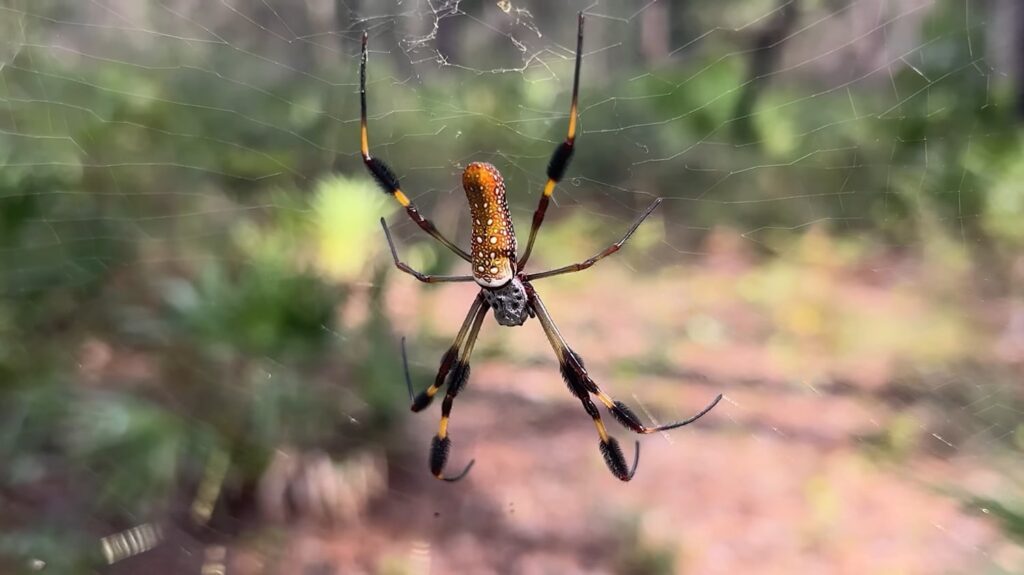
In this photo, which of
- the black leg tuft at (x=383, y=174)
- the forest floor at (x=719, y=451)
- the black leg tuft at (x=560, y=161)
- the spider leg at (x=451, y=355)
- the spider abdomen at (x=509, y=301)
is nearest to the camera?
the black leg tuft at (x=560, y=161)

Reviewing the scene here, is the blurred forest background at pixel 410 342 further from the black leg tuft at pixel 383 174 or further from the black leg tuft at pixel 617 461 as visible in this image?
the black leg tuft at pixel 617 461

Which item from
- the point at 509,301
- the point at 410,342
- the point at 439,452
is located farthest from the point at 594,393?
the point at 410,342

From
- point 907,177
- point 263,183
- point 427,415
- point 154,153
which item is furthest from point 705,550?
point 907,177

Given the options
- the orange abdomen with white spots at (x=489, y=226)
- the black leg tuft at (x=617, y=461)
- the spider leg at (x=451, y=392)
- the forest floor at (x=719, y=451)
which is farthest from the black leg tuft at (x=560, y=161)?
the forest floor at (x=719, y=451)

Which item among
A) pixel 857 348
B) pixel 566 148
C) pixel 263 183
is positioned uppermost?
pixel 566 148

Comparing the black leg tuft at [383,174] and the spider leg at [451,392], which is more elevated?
the black leg tuft at [383,174]

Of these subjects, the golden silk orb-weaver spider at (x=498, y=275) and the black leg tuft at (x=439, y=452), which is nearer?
the golden silk orb-weaver spider at (x=498, y=275)

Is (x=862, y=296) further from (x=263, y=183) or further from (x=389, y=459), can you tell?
(x=263, y=183)

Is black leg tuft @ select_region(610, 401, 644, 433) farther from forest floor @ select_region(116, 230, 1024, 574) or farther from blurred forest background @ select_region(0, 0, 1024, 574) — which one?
forest floor @ select_region(116, 230, 1024, 574)
